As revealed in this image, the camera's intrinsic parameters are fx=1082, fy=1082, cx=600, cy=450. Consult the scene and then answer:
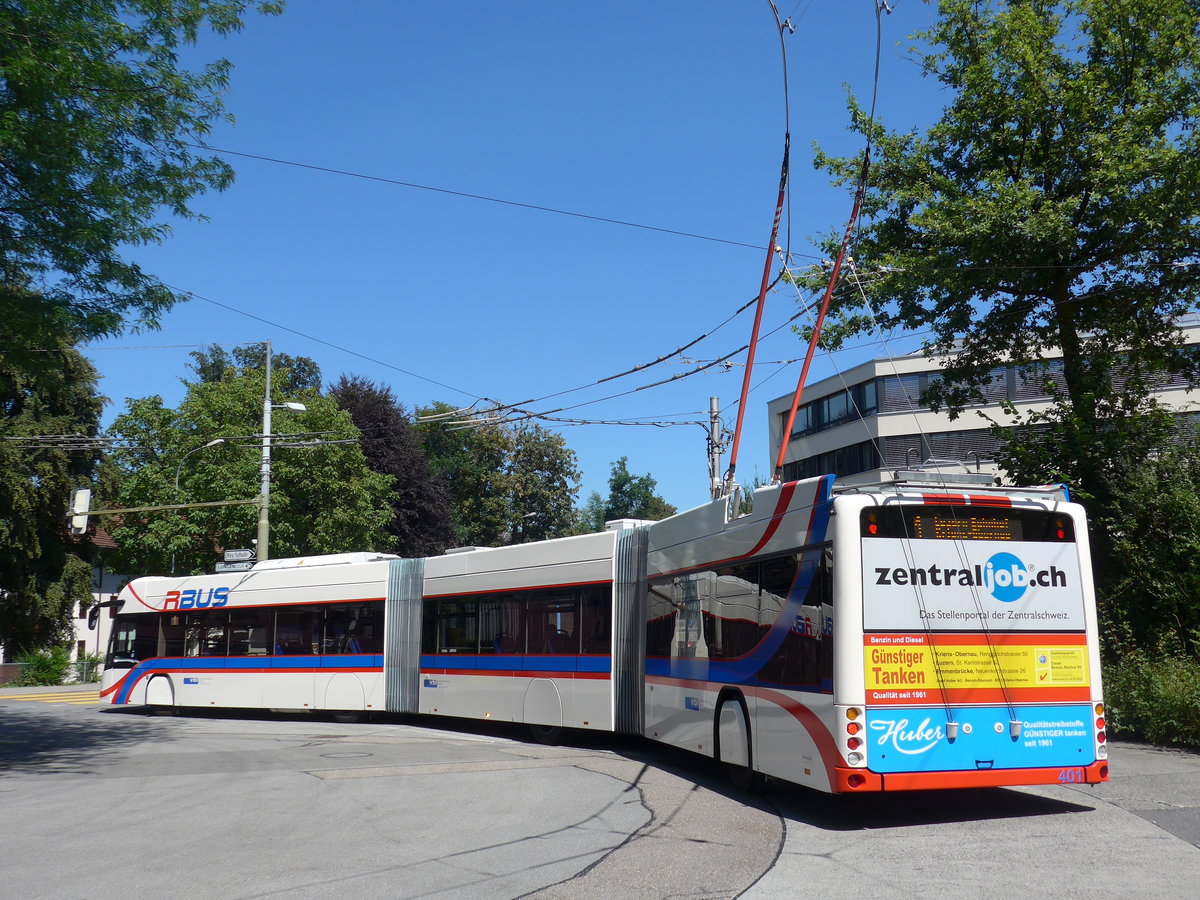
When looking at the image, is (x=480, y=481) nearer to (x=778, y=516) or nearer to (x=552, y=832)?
(x=778, y=516)

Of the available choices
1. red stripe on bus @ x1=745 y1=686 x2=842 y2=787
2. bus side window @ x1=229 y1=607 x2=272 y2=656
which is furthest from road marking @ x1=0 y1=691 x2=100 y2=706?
red stripe on bus @ x1=745 y1=686 x2=842 y2=787

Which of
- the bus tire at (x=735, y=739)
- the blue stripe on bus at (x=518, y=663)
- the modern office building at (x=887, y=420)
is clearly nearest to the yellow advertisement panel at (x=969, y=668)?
the bus tire at (x=735, y=739)

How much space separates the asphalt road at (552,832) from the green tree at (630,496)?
269 ft

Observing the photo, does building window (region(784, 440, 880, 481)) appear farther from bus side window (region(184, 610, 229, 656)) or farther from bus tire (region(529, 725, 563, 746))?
bus tire (region(529, 725, 563, 746))

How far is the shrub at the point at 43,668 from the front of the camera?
3709 centimetres

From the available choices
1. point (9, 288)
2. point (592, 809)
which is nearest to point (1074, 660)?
point (592, 809)

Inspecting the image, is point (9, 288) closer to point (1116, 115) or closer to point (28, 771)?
point (28, 771)

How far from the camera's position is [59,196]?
43.7ft

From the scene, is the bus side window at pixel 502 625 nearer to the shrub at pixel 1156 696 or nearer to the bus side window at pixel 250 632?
the bus side window at pixel 250 632

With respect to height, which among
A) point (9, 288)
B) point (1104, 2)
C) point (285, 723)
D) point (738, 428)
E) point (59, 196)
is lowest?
point (285, 723)

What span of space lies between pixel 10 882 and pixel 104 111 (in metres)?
9.78

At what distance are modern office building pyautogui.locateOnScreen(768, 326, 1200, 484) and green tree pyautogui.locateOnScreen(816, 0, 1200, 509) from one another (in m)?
20.6

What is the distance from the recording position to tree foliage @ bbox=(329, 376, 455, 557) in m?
48.8

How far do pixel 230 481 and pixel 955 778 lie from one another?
29062 millimetres
